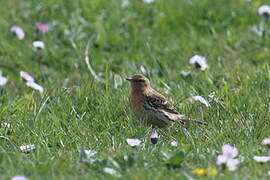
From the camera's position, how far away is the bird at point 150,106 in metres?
6.98

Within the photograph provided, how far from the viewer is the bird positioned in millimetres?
6977

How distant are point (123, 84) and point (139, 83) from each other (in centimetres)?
50

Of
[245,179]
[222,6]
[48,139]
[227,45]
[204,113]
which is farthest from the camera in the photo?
[222,6]

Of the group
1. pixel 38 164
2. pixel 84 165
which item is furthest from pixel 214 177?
pixel 38 164

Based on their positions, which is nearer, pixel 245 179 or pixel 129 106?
pixel 245 179

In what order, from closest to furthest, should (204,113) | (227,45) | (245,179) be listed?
(245,179) < (204,113) < (227,45)

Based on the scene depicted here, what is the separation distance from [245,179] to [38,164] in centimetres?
145

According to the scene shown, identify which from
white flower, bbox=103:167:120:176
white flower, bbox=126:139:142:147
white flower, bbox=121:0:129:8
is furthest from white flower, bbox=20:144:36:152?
white flower, bbox=121:0:129:8

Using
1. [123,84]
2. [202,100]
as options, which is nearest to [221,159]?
[202,100]

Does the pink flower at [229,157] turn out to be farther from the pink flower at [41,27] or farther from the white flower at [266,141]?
the pink flower at [41,27]

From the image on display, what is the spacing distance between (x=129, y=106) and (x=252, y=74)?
1.48 meters

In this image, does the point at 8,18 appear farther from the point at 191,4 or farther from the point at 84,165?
the point at 84,165

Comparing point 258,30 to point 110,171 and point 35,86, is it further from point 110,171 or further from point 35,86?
point 110,171

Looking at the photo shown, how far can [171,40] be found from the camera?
10.0m
